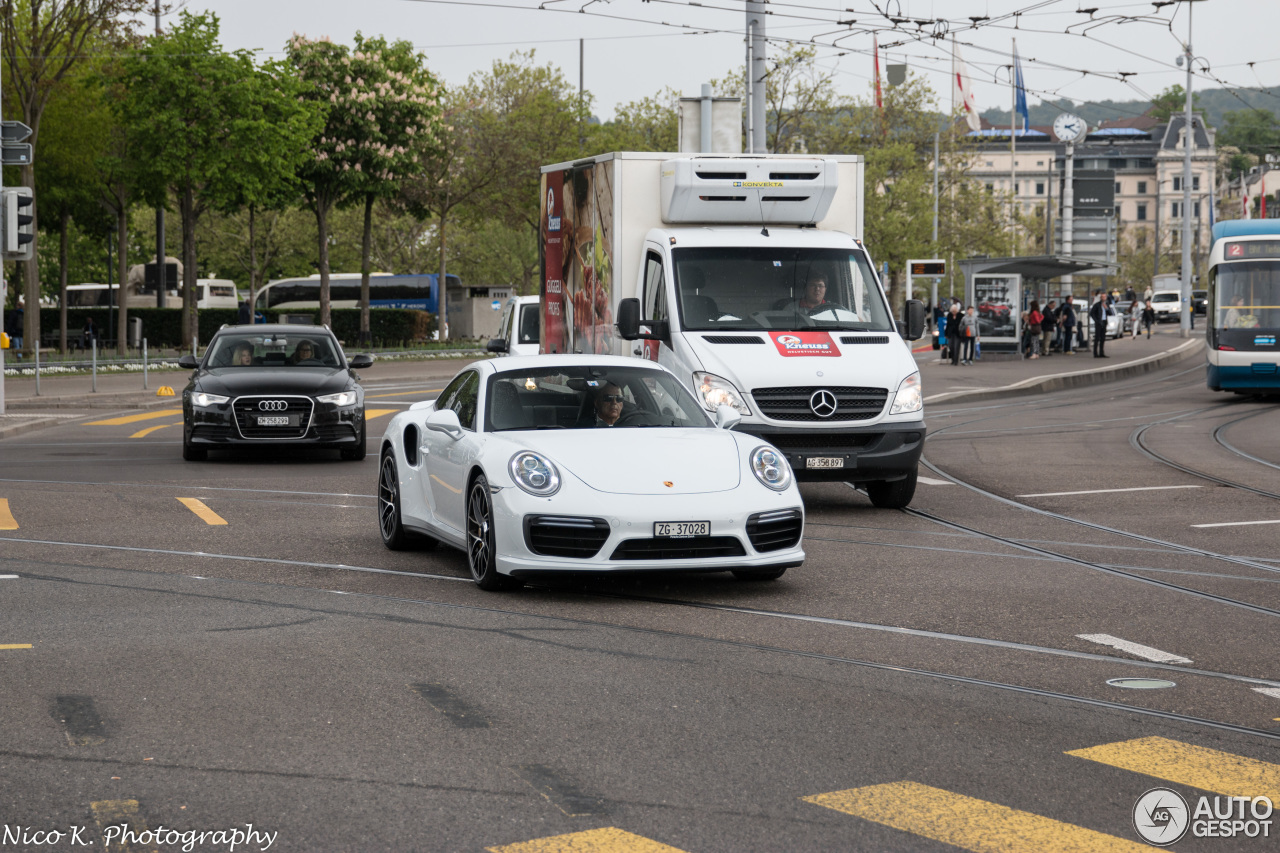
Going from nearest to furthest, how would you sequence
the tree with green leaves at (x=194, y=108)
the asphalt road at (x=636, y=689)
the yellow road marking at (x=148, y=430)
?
the asphalt road at (x=636, y=689)
the yellow road marking at (x=148, y=430)
the tree with green leaves at (x=194, y=108)

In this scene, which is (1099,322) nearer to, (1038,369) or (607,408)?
(1038,369)

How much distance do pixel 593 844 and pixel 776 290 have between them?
9320mm

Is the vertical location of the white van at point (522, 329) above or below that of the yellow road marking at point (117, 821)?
above

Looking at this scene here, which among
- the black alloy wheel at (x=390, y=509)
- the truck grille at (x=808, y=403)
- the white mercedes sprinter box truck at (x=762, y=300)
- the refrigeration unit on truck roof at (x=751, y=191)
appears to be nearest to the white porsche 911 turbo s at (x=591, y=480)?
the black alloy wheel at (x=390, y=509)

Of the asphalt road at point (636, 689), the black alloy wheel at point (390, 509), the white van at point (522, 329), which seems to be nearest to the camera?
the asphalt road at point (636, 689)

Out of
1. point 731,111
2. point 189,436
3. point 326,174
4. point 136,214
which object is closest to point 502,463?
point 189,436

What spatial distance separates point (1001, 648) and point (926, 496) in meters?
6.78

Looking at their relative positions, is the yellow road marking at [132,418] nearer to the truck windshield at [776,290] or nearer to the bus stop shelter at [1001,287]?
the truck windshield at [776,290]

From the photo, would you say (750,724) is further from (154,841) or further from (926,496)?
(926,496)

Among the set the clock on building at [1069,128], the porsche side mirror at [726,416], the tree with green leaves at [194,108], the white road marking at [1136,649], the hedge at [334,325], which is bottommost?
the white road marking at [1136,649]

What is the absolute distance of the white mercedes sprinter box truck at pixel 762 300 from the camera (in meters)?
12.1

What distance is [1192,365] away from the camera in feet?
137

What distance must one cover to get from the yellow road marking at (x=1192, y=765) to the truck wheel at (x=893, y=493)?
724cm

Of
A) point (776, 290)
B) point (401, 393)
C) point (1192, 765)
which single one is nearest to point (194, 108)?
point (401, 393)
